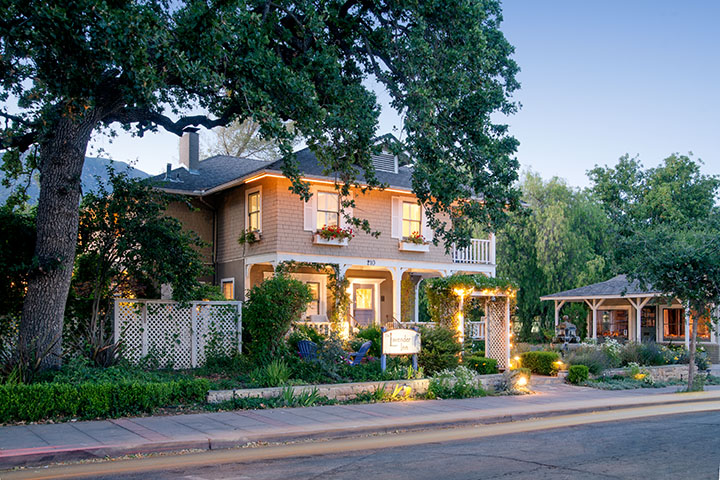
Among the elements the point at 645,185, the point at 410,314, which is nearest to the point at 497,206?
the point at 410,314

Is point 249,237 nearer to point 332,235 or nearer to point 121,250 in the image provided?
point 332,235

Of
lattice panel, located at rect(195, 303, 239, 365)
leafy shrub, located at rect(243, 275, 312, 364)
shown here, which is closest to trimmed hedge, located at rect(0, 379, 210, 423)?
leafy shrub, located at rect(243, 275, 312, 364)

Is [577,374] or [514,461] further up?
[514,461]

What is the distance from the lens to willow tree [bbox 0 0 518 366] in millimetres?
10906

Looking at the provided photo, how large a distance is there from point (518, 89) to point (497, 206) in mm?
3046

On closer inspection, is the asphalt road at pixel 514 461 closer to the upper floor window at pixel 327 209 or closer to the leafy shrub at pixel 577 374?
the leafy shrub at pixel 577 374

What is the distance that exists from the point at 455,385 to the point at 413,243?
10.7 meters

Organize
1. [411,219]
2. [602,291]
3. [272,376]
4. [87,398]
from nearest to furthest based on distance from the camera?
[87,398] < [272,376] < [411,219] < [602,291]

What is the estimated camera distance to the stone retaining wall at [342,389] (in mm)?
12648

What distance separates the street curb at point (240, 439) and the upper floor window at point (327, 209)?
11923mm

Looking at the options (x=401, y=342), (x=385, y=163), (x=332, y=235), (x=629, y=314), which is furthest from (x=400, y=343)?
(x=629, y=314)

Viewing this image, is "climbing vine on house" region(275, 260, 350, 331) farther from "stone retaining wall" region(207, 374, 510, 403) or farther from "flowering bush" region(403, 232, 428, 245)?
"stone retaining wall" region(207, 374, 510, 403)

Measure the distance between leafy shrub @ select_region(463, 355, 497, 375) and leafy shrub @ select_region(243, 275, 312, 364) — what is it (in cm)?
476

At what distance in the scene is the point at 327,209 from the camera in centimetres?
2392
